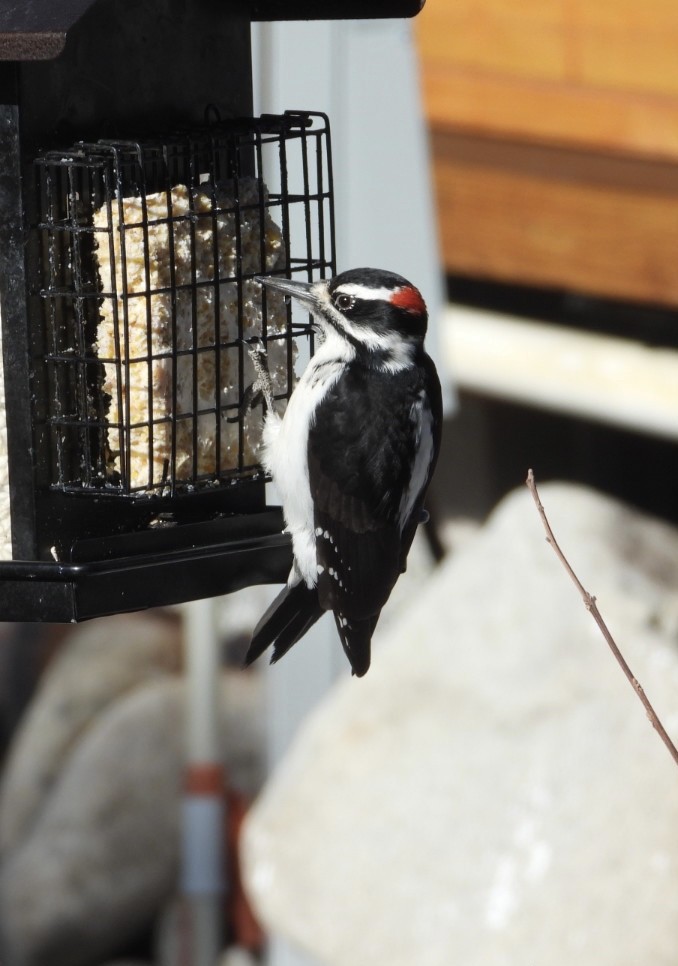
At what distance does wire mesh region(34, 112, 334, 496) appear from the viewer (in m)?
2.47

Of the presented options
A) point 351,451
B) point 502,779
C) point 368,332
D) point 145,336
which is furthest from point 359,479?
point 502,779

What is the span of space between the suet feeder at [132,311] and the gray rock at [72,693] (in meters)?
3.76

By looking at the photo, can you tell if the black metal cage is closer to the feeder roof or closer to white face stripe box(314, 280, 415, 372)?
white face stripe box(314, 280, 415, 372)

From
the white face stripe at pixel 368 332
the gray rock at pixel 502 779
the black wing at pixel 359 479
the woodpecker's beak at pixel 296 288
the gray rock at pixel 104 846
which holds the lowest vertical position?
the gray rock at pixel 104 846

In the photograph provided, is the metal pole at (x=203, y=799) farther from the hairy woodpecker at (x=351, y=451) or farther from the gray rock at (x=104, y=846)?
the hairy woodpecker at (x=351, y=451)

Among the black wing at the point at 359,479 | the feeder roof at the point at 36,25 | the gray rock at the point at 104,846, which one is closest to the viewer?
the feeder roof at the point at 36,25

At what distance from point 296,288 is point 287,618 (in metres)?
0.57

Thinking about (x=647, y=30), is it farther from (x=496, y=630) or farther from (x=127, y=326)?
(x=127, y=326)


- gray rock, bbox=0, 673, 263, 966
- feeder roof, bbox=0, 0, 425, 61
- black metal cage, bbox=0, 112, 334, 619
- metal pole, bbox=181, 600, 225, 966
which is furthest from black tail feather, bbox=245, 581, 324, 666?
gray rock, bbox=0, 673, 263, 966

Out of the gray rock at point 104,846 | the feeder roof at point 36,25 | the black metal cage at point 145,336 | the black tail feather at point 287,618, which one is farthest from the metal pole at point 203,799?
the feeder roof at point 36,25

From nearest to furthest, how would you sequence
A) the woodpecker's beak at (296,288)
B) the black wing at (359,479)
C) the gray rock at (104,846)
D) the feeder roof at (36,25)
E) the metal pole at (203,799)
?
the feeder roof at (36,25), the woodpecker's beak at (296,288), the black wing at (359,479), the metal pole at (203,799), the gray rock at (104,846)

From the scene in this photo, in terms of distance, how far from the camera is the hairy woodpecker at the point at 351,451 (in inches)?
105

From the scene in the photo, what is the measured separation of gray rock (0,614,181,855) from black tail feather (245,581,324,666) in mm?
3696

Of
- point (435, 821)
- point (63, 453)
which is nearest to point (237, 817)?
point (435, 821)
